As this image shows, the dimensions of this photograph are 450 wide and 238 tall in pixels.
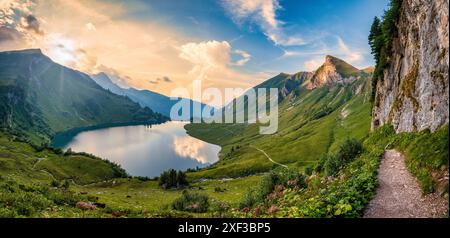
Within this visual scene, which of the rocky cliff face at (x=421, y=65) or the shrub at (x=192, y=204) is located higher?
the rocky cliff face at (x=421, y=65)

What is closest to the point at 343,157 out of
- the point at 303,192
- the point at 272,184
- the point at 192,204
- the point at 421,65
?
the point at 272,184

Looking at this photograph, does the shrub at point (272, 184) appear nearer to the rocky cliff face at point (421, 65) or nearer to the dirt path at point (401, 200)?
the dirt path at point (401, 200)

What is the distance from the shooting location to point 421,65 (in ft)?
109

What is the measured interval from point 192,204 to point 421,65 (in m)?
30.8

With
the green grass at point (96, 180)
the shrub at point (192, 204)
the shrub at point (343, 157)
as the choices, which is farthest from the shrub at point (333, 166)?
the green grass at point (96, 180)

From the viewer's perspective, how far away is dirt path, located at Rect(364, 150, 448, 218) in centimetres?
1584

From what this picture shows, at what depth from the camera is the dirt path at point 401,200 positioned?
52.0 ft

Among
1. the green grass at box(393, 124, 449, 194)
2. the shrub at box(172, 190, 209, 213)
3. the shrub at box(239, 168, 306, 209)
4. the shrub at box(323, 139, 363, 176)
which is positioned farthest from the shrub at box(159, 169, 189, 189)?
the green grass at box(393, 124, 449, 194)

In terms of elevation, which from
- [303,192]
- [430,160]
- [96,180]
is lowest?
[96,180]

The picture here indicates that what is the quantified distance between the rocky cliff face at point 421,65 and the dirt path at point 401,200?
5.66 meters

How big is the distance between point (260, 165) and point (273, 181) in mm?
132904

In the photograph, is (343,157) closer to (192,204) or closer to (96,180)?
(192,204)

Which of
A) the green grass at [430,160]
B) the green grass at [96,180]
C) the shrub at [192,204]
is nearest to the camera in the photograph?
the green grass at [430,160]
